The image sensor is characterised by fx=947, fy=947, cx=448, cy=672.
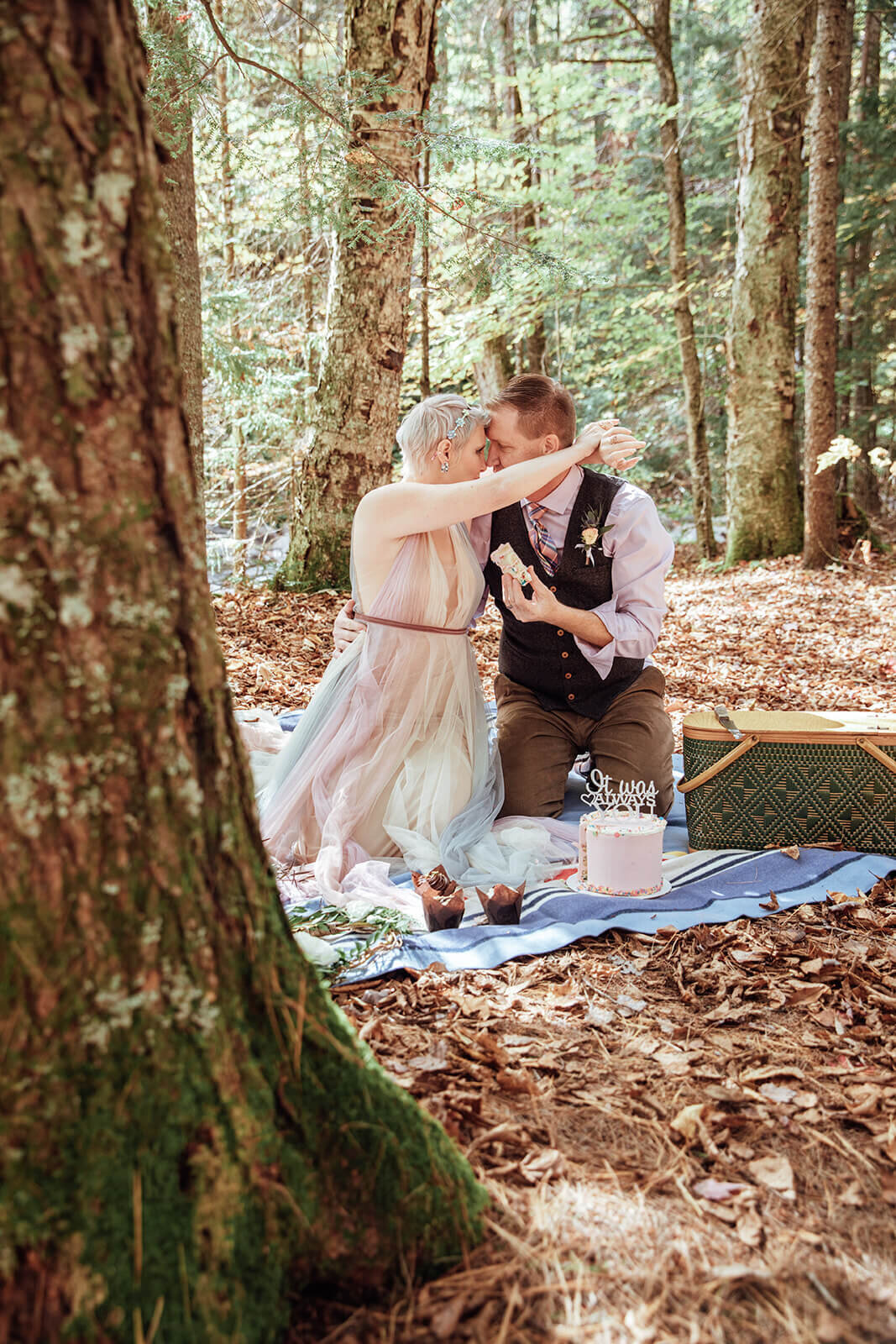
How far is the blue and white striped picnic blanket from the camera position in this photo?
2555 mm

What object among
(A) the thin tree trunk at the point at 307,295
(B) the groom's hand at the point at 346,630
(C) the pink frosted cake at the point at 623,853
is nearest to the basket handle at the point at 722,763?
(C) the pink frosted cake at the point at 623,853

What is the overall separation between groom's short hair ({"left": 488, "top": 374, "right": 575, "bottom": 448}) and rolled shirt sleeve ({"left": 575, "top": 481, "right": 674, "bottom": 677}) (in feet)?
1.31

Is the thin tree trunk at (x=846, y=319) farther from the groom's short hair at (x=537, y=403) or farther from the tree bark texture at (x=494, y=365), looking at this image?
the groom's short hair at (x=537, y=403)

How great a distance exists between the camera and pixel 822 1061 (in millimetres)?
1981

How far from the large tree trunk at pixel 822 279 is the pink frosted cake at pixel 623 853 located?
690cm

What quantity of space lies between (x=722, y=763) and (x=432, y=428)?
1.64 m

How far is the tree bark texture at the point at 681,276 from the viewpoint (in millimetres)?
10977

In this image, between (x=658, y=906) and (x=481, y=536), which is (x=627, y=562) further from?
(x=658, y=906)

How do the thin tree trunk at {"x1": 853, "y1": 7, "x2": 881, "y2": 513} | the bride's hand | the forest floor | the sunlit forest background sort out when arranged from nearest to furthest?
the forest floor → the bride's hand → the sunlit forest background → the thin tree trunk at {"x1": 853, "y1": 7, "x2": 881, "y2": 513}

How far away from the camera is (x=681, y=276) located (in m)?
11.5

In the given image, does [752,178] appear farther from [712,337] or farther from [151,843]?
[151,843]

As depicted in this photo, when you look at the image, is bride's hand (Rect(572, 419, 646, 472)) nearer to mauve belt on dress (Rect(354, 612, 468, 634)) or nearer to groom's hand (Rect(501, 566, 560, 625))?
groom's hand (Rect(501, 566, 560, 625))

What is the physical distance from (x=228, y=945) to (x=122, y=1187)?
31 cm

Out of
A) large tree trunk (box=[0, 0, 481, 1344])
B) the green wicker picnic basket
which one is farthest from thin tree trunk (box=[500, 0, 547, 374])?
large tree trunk (box=[0, 0, 481, 1344])
